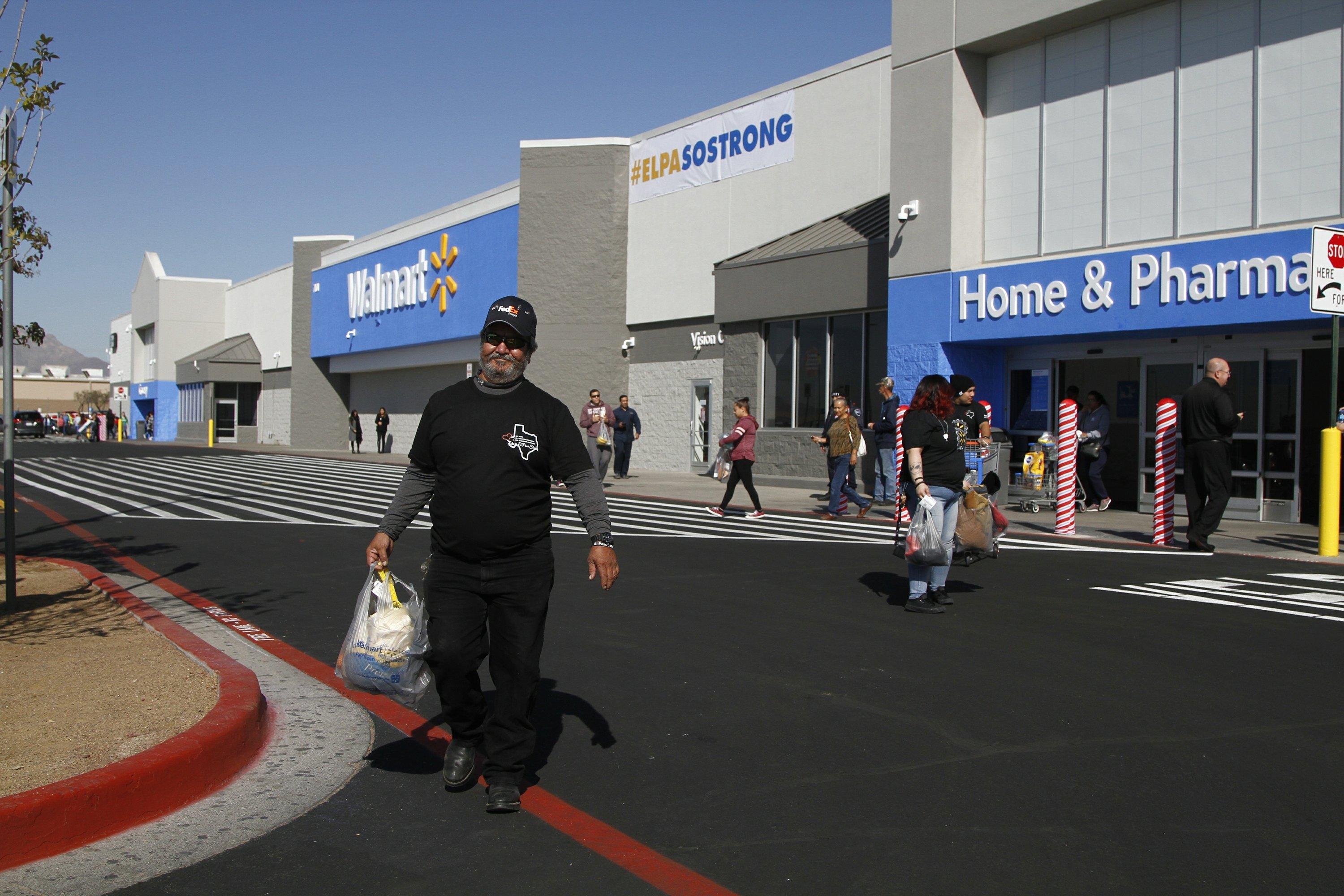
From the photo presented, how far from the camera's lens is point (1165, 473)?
1282cm

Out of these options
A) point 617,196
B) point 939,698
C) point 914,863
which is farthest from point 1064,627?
point 617,196

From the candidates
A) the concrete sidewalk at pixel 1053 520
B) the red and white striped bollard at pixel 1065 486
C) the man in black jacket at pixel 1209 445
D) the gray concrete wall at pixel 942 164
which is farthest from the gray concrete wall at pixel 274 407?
the man in black jacket at pixel 1209 445

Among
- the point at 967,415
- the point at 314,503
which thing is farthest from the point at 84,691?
the point at 314,503

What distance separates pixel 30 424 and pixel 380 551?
234 ft

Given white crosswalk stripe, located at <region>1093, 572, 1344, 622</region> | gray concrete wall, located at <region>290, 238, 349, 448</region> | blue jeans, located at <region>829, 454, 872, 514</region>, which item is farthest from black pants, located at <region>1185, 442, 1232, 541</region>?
gray concrete wall, located at <region>290, 238, 349, 448</region>

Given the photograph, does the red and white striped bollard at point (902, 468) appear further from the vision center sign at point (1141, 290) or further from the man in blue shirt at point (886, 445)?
A: the vision center sign at point (1141, 290)

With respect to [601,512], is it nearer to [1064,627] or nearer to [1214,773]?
[1214,773]

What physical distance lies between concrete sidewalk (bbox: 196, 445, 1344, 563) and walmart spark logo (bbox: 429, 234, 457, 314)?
42.3 feet

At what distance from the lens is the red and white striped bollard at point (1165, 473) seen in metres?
12.7

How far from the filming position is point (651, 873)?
3.65 meters

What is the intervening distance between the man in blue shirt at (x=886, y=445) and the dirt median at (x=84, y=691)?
10.9m

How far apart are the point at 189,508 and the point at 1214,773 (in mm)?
16079

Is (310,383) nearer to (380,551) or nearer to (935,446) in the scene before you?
(935,446)

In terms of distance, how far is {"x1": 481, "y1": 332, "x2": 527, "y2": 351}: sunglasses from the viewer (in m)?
4.40
